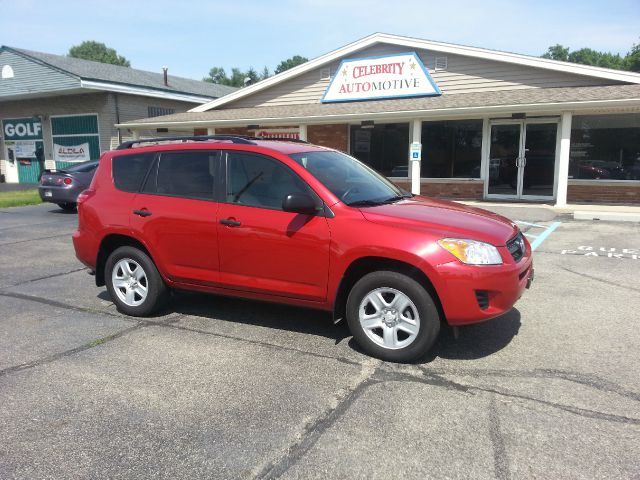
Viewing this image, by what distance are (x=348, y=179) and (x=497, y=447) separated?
2.63m

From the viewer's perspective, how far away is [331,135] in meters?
17.9

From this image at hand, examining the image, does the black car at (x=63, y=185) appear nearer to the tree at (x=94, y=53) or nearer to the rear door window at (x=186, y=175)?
the rear door window at (x=186, y=175)

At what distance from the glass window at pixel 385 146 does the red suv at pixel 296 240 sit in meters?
11.9

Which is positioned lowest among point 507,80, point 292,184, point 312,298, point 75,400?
point 75,400

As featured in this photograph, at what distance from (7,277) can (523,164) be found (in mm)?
13372

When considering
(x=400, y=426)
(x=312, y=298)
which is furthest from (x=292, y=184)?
(x=400, y=426)

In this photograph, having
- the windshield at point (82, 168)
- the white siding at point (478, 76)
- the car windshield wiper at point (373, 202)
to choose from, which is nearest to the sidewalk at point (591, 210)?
the white siding at point (478, 76)

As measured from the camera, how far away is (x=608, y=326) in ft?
15.6

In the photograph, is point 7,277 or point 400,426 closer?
point 400,426

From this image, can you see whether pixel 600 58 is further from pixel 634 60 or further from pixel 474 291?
pixel 474 291

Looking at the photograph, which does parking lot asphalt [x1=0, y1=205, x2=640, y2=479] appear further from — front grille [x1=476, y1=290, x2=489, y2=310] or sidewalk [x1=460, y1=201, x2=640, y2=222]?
sidewalk [x1=460, y1=201, x2=640, y2=222]

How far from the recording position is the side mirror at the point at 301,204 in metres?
4.00

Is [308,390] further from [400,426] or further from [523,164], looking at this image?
[523,164]

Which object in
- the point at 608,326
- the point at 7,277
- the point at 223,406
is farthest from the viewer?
the point at 7,277
